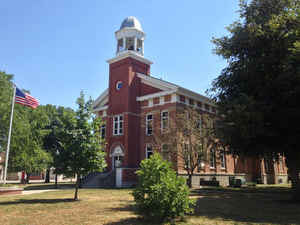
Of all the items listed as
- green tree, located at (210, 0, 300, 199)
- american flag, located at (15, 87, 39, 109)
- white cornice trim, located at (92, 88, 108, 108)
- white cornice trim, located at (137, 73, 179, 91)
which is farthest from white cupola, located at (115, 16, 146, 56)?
green tree, located at (210, 0, 300, 199)

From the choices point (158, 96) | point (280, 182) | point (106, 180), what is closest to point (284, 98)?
point (158, 96)

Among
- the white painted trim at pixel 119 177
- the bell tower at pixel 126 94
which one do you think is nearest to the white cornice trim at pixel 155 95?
the bell tower at pixel 126 94

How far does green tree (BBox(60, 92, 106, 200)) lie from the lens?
16.0 metres

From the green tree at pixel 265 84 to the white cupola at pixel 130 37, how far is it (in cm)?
1894

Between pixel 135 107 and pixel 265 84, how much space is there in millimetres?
20271

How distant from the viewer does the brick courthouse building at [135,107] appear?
30.4m

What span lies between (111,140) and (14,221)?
2435 centimetres

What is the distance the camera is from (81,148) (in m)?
16.0

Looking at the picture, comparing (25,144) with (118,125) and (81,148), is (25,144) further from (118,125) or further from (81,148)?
(81,148)

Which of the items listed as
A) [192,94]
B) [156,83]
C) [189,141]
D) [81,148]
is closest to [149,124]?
[156,83]

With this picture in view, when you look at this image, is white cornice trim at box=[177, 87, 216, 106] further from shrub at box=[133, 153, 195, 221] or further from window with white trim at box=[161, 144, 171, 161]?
shrub at box=[133, 153, 195, 221]

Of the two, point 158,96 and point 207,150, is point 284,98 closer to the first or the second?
point 207,150

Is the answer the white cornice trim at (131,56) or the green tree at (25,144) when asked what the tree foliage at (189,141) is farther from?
the green tree at (25,144)

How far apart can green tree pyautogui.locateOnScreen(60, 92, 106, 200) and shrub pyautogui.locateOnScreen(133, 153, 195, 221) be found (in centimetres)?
744
